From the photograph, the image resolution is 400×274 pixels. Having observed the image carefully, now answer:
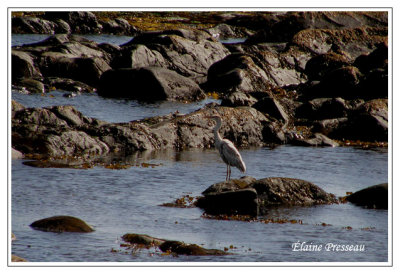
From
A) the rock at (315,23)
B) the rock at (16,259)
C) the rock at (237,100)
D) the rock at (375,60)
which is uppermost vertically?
the rock at (315,23)

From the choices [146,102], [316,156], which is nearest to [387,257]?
[316,156]

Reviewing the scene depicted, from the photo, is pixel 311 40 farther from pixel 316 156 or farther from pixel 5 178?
pixel 5 178

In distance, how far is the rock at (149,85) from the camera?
39812 millimetres

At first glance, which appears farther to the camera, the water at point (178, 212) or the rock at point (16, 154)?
the rock at point (16, 154)

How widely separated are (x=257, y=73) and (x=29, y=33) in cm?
3266

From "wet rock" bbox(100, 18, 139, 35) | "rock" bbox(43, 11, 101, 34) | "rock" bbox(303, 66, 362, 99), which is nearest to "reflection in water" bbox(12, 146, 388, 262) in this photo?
"rock" bbox(303, 66, 362, 99)

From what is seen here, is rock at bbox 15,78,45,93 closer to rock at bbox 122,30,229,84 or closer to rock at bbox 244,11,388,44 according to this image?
rock at bbox 122,30,229,84

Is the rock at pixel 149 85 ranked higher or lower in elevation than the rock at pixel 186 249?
higher

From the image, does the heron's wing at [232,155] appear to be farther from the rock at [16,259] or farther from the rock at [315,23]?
the rock at [315,23]

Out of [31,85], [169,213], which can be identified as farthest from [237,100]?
[169,213]

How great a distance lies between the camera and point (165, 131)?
91.6 feet

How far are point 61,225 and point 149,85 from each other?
25088 millimetres

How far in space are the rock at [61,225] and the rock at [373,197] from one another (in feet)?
30.3

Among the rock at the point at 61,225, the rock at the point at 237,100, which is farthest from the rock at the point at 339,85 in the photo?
the rock at the point at 61,225
